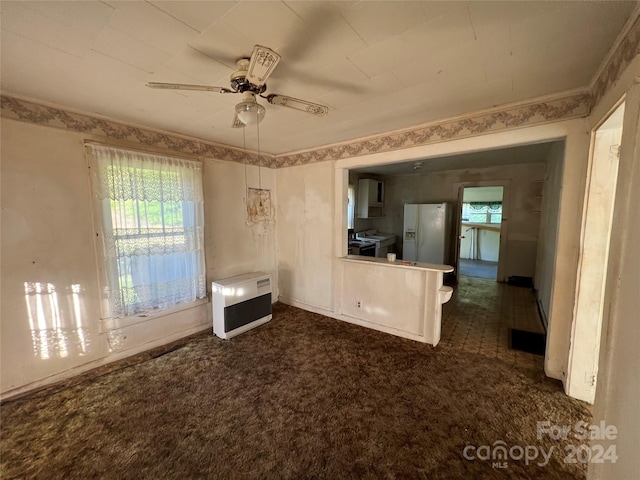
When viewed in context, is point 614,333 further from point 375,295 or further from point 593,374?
point 375,295

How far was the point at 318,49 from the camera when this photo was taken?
1391 mm

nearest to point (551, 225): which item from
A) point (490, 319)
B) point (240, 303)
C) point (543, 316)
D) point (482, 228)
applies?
point (543, 316)

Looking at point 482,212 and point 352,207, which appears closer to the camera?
point 352,207

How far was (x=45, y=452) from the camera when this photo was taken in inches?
60.9

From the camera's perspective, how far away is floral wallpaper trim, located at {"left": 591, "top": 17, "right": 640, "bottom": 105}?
3.83 ft

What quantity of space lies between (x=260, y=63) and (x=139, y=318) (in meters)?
2.71

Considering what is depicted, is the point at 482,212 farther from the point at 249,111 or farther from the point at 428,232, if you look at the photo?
the point at 249,111

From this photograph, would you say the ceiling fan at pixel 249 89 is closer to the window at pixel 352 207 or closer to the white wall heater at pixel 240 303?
the white wall heater at pixel 240 303

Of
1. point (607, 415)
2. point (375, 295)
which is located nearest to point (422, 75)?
point (607, 415)

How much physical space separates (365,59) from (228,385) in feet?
8.63

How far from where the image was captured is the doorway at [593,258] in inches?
69.1

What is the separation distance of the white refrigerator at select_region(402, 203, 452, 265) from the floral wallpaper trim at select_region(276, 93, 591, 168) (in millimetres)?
2828

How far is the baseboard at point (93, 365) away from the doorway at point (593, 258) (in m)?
3.67

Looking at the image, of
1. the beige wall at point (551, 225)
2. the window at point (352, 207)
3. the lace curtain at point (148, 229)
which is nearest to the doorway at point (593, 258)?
the beige wall at point (551, 225)
